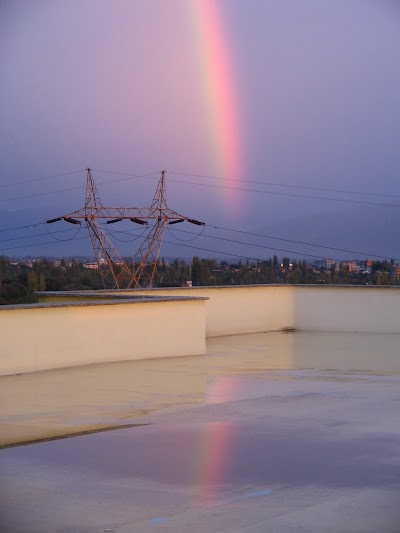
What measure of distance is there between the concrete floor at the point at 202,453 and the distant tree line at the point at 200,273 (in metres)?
18.6

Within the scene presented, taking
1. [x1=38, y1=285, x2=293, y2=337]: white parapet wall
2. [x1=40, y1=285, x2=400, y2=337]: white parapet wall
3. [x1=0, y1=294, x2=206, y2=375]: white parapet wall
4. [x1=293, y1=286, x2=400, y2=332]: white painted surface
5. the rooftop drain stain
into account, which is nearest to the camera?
the rooftop drain stain

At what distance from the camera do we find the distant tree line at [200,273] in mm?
30275

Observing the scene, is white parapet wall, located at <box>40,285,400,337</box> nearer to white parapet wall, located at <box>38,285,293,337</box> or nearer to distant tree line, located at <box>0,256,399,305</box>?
white parapet wall, located at <box>38,285,293,337</box>

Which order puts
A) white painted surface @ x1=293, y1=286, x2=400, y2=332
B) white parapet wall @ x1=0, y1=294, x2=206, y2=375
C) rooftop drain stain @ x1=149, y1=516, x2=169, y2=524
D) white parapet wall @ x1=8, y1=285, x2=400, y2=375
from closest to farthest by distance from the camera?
rooftop drain stain @ x1=149, y1=516, x2=169, y2=524 → white parapet wall @ x1=0, y1=294, x2=206, y2=375 → white parapet wall @ x1=8, y1=285, x2=400, y2=375 → white painted surface @ x1=293, y1=286, x2=400, y2=332

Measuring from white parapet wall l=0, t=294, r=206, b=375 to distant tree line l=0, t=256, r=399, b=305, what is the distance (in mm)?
14837

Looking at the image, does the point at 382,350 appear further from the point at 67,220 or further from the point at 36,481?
the point at 67,220

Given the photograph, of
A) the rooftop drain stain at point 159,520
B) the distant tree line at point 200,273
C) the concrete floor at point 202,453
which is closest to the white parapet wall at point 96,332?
the concrete floor at point 202,453

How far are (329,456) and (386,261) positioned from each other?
2686cm

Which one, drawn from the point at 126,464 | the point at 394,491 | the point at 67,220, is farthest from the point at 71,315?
the point at 67,220

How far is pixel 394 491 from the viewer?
4840 mm

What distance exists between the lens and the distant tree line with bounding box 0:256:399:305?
30.3 meters

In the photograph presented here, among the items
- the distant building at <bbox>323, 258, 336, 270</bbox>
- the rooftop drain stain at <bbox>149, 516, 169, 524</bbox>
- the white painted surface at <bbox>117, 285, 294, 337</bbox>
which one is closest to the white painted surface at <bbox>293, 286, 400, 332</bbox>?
the white painted surface at <bbox>117, 285, 294, 337</bbox>

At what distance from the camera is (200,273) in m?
35.8

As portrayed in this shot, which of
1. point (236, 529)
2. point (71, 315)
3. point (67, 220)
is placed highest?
point (67, 220)
